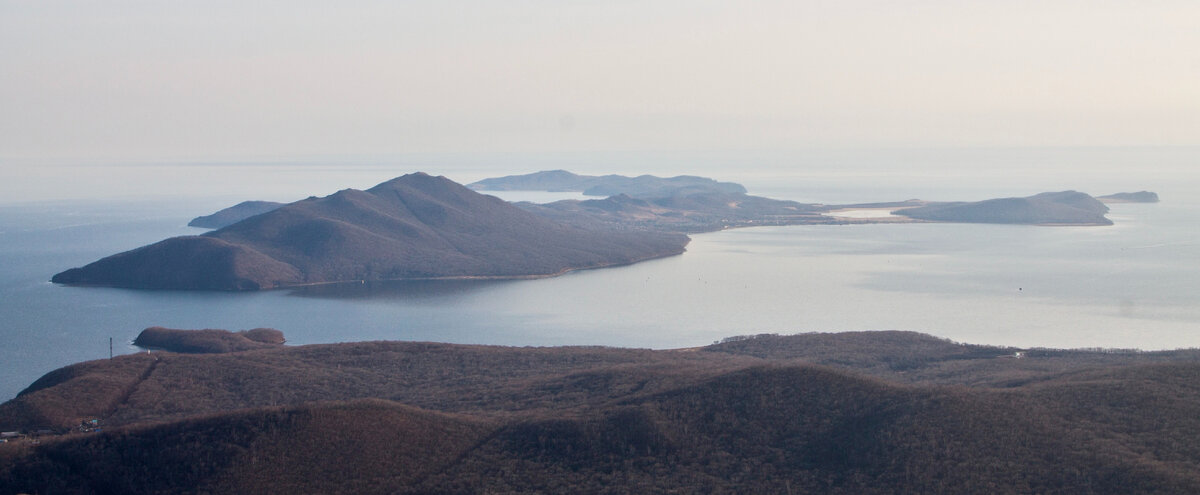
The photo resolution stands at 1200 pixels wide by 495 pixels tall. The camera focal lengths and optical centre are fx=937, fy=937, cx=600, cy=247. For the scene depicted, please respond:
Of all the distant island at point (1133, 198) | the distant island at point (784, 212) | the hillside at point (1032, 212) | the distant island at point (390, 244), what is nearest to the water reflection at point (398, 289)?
the distant island at point (390, 244)

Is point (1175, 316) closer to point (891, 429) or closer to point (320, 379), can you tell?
point (891, 429)

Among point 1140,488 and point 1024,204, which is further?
point 1024,204

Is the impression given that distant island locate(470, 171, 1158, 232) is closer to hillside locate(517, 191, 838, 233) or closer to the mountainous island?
hillside locate(517, 191, 838, 233)

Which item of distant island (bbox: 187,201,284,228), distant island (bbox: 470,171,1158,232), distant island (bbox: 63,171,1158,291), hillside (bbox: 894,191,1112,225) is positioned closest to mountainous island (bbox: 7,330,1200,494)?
distant island (bbox: 63,171,1158,291)

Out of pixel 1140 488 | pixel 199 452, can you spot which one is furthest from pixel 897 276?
pixel 199 452

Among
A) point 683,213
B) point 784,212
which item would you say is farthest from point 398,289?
point 784,212

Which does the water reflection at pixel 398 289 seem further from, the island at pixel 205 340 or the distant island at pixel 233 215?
the distant island at pixel 233 215

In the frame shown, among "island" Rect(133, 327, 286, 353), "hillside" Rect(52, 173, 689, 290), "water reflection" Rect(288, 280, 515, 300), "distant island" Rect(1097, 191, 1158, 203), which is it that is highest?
"distant island" Rect(1097, 191, 1158, 203)
